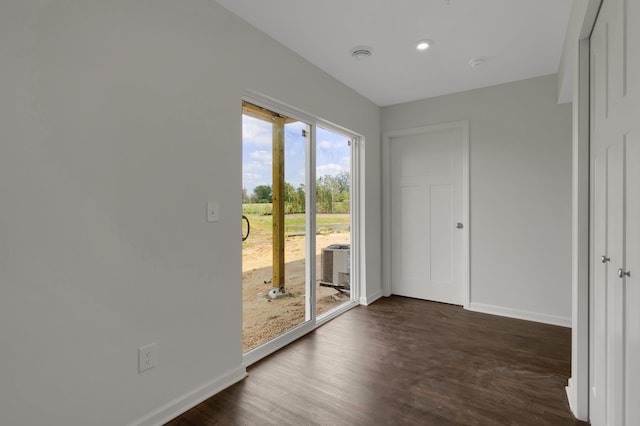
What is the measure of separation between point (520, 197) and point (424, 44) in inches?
72.7

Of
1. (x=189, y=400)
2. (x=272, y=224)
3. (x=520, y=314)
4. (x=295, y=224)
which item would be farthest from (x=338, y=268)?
(x=189, y=400)

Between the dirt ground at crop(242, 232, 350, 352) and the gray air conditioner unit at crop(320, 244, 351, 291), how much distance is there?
0.43 m

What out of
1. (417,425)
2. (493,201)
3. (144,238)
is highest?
(493,201)

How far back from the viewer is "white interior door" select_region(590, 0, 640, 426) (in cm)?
107

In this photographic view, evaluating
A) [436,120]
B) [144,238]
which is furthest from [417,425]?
[436,120]

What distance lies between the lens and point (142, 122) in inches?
67.2

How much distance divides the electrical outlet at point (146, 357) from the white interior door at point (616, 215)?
1.98 m

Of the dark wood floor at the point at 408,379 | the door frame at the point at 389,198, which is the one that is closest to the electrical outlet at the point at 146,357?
the dark wood floor at the point at 408,379

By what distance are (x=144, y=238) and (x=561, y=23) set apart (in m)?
3.01

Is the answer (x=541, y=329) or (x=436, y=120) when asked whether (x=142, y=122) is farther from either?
(x=541, y=329)

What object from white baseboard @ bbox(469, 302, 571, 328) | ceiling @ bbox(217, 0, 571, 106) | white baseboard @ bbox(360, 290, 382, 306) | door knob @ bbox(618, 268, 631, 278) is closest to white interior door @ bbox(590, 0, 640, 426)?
door knob @ bbox(618, 268, 631, 278)

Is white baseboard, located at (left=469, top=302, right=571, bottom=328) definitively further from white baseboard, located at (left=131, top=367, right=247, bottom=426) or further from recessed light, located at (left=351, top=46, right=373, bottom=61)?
recessed light, located at (left=351, top=46, right=373, bottom=61)

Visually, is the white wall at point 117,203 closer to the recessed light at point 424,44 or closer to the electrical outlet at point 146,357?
the electrical outlet at point 146,357

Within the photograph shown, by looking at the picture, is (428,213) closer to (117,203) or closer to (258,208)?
(258,208)
